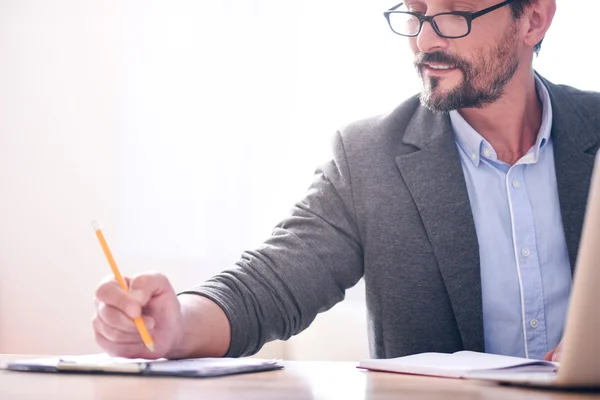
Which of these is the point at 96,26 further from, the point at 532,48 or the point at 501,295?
the point at 501,295

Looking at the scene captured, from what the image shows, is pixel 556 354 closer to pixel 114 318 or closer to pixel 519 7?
pixel 114 318

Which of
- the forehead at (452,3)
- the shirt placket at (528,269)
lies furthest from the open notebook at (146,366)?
the forehead at (452,3)

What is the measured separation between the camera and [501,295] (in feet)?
5.16

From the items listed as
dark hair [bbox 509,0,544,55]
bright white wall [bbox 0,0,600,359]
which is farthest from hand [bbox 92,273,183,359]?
bright white wall [bbox 0,0,600,359]

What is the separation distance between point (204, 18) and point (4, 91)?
2.66 feet

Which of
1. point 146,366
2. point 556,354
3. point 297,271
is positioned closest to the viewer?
point 146,366

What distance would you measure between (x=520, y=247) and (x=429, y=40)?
0.46m

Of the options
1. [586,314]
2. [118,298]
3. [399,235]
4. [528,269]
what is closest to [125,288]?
[118,298]

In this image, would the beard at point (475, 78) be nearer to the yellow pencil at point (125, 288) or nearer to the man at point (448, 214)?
the man at point (448, 214)

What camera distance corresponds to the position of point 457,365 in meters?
0.99

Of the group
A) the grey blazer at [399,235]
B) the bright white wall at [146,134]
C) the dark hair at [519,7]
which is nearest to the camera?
the grey blazer at [399,235]

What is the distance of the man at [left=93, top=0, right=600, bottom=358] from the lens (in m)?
1.53

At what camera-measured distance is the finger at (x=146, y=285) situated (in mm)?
1032

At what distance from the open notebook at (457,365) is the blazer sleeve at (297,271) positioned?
31 centimetres
